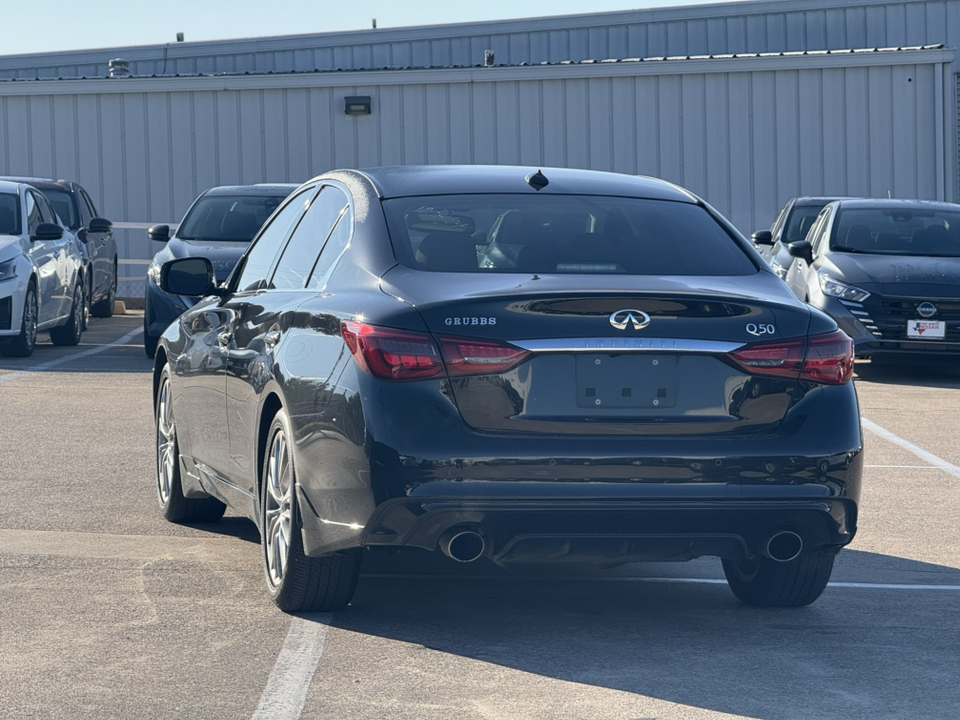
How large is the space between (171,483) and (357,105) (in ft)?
59.5

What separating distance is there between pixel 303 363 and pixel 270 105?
2044cm

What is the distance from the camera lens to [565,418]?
16.4ft

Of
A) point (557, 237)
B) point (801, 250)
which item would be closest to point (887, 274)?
point (801, 250)

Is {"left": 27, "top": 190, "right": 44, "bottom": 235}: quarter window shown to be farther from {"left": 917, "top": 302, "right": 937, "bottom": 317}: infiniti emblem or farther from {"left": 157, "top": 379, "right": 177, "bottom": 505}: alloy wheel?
{"left": 157, "top": 379, "right": 177, "bottom": 505}: alloy wheel

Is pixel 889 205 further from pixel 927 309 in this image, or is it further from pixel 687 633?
pixel 687 633

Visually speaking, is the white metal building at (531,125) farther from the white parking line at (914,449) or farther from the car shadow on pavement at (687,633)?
the car shadow on pavement at (687,633)

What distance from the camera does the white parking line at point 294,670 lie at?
4.50m

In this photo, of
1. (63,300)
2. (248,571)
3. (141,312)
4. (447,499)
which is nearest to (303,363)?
(447,499)

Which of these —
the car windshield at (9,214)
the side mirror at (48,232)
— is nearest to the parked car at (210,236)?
the side mirror at (48,232)

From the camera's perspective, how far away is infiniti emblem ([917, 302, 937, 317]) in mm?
14508

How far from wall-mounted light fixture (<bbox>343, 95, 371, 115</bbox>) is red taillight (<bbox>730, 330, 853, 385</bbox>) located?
20.2m

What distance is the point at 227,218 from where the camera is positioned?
16.2 meters

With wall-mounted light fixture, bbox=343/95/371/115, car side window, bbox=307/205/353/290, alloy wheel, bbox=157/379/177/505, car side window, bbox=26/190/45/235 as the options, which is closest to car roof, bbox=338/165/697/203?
car side window, bbox=307/205/353/290

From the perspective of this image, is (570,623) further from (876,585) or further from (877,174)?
(877,174)
